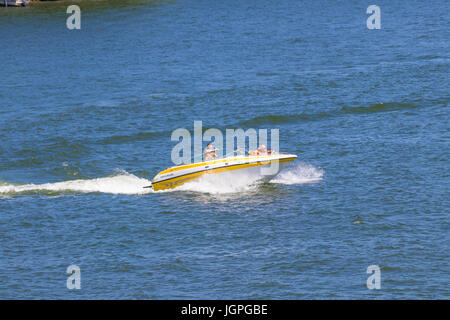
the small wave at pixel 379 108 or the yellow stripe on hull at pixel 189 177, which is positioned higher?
the small wave at pixel 379 108

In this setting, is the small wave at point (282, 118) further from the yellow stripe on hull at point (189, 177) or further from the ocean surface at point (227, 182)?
the yellow stripe on hull at point (189, 177)

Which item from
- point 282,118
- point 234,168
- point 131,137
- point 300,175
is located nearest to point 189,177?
point 234,168

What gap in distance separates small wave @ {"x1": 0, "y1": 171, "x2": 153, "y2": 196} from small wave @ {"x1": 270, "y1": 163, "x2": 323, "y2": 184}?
29.0 feet

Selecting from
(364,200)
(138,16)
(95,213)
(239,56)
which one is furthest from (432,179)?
(138,16)

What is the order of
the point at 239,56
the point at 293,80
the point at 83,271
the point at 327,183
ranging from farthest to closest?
the point at 239,56 < the point at 293,80 < the point at 327,183 < the point at 83,271

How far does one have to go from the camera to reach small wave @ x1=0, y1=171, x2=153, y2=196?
Answer: 51406 mm

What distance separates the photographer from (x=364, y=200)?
157 ft

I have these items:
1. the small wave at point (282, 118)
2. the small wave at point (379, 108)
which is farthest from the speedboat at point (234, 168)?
the small wave at point (379, 108)

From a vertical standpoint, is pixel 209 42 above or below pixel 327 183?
above

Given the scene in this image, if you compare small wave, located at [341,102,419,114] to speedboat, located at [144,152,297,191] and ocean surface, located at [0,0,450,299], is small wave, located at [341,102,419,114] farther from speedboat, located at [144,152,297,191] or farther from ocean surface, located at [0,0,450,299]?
speedboat, located at [144,152,297,191]

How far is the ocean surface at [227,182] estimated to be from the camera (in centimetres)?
3859

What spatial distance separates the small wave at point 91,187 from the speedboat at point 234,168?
2.64m

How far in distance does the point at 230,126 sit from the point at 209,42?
37171mm

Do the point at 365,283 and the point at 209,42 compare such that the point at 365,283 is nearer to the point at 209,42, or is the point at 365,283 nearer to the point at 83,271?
the point at 83,271
